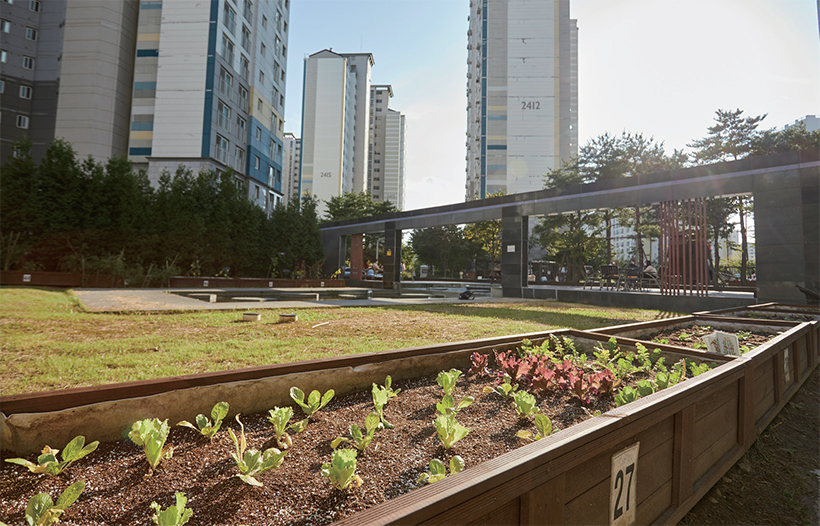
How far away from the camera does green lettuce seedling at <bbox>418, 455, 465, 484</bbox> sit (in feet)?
4.69

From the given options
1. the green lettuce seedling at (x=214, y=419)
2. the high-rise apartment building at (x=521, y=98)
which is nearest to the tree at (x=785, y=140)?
the high-rise apartment building at (x=521, y=98)

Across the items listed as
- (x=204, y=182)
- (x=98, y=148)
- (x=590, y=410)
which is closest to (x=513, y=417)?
(x=590, y=410)

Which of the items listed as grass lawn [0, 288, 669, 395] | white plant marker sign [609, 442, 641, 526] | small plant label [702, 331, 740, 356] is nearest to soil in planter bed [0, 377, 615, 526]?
white plant marker sign [609, 442, 641, 526]

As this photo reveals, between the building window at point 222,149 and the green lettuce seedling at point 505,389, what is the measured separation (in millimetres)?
30846

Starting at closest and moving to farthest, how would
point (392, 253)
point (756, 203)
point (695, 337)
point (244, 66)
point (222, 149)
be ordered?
point (695, 337) → point (756, 203) → point (392, 253) → point (222, 149) → point (244, 66)

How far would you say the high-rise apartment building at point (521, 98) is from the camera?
175 ft

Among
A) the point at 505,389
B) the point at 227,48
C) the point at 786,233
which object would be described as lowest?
the point at 505,389

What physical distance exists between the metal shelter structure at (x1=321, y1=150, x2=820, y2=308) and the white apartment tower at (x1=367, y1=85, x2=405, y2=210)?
296 ft

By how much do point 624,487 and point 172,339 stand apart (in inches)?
184

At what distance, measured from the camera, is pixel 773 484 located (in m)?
2.39

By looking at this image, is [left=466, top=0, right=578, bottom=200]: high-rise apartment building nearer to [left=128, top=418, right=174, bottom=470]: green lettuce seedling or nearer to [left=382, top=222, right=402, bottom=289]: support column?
[left=382, top=222, right=402, bottom=289]: support column

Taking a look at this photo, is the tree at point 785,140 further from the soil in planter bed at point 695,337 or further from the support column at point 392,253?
the soil in planter bed at point 695,337

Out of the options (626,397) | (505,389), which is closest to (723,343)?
(626,397)

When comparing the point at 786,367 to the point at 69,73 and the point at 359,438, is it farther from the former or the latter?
the point at 69,73
